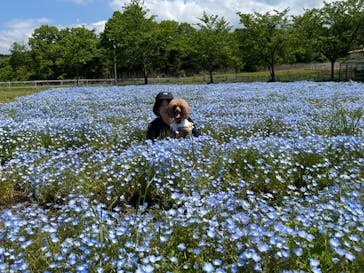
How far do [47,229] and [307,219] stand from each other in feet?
5.57

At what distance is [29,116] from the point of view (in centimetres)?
878

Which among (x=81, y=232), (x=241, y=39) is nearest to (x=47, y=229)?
(x=81, y=232)

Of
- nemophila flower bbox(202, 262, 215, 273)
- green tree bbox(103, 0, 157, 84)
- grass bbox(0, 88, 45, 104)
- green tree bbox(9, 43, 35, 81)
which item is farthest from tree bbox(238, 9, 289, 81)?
green tree bbox(9, 43, 35, 81)

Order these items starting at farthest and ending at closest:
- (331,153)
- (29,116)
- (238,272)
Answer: (29,116)
(331,153)
(238,272)

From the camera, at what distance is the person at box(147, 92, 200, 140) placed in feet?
17.2

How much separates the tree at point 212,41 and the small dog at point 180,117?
29.0 m

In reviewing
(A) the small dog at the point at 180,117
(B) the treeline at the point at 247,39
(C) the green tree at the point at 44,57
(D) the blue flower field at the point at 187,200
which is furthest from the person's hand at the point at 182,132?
(C) the green tree at the point at 44,57

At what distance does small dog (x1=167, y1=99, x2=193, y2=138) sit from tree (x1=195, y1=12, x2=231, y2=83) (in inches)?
1142

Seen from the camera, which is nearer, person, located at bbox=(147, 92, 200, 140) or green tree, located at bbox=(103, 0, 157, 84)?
person, located at bbox=(147, 92, 200, 140)

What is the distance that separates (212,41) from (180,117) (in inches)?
1176

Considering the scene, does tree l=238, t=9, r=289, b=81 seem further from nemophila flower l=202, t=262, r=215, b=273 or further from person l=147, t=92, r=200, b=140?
nemophila flower l=202, t=262, r=215, b=273

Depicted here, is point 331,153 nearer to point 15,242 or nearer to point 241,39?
point 15,242

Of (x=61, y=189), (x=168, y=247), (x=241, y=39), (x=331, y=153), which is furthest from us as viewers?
(x=241, y=39)

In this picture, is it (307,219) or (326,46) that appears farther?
(326,46)
